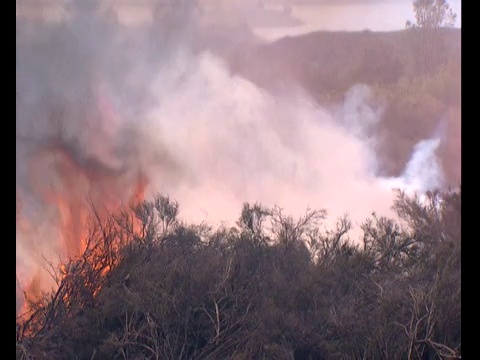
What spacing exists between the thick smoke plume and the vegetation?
10.6 inches

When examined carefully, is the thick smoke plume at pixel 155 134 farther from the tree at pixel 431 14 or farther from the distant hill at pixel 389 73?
the tree at pixel 431 14

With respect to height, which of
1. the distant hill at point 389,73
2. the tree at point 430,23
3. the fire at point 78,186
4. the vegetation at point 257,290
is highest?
the tree at point 430,23

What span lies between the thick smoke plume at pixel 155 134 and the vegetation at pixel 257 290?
27cm

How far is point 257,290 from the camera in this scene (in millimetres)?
9281

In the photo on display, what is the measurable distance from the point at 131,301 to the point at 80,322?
656 millimetres

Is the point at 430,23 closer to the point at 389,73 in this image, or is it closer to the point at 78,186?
the point at 389,73

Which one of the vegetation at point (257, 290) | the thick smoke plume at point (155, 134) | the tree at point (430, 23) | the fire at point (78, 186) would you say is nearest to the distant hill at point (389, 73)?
the tree at point (430, 23)

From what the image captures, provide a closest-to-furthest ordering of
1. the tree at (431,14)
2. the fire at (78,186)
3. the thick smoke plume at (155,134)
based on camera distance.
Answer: the tree at (431,14) < the thick smoke plume at (155,134) < the fire at (78,186)

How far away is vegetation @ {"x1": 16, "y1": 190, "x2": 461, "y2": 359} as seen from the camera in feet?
28.9

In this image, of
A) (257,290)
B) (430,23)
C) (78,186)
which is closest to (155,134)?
(78,186)

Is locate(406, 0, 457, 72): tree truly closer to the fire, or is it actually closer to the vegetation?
the vegetation

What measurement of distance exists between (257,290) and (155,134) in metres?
2.23

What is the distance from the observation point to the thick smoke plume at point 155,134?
9.48 metres

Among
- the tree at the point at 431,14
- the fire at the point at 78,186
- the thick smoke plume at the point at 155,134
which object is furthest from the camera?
the fire at the point at 78,186
